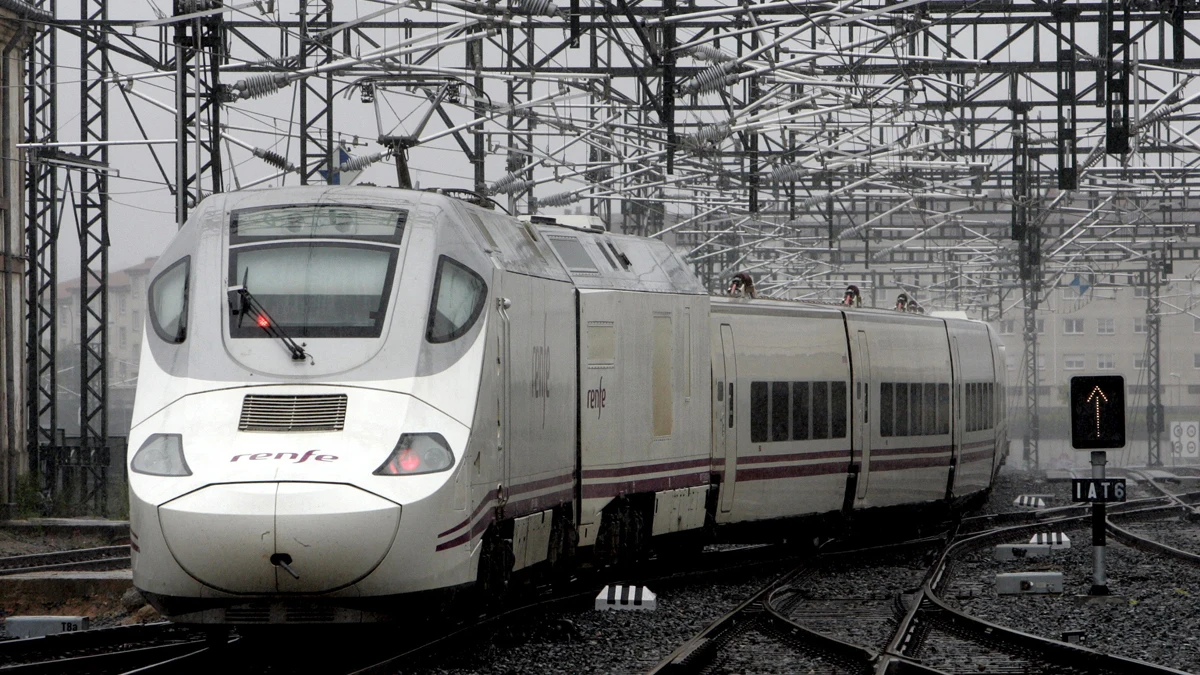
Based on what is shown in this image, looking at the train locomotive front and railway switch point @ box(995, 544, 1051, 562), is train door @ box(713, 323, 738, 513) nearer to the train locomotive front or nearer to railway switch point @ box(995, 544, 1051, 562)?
railway switch point @ box(995, 544, 1051, 562)

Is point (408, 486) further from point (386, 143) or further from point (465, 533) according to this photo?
point (386, 143)

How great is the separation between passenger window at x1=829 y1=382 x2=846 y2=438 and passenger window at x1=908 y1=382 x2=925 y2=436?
2.39 m

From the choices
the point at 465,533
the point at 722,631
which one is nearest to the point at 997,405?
the point at 722,631

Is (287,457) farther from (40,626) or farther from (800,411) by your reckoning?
(800,411)

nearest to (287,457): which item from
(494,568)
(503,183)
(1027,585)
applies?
(494,568)

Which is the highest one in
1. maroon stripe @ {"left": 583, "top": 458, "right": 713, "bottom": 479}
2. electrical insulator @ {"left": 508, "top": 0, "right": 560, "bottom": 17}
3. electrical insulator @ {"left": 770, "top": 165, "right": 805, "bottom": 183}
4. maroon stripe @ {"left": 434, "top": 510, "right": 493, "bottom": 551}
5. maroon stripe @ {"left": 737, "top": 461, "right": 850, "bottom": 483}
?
electrical insulator @ {"left": 508, "top": 0, "right": 560, "bottom": 17}

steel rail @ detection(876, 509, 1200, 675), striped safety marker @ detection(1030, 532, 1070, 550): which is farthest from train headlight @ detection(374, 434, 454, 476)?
striped safety marker @ detection(1030, 532, 1070, 550)

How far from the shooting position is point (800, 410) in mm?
19203

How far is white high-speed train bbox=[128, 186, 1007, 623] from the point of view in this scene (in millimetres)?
A: 9523

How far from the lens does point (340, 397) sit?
10008 mm

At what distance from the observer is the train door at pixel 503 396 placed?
1118 centimetres

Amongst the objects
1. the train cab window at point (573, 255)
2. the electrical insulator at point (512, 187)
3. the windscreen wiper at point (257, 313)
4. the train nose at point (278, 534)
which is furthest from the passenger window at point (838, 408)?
the electrical insulator at point (512, 187)

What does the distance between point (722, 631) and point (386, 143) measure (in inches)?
453

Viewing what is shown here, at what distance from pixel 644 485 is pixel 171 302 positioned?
5.54m
